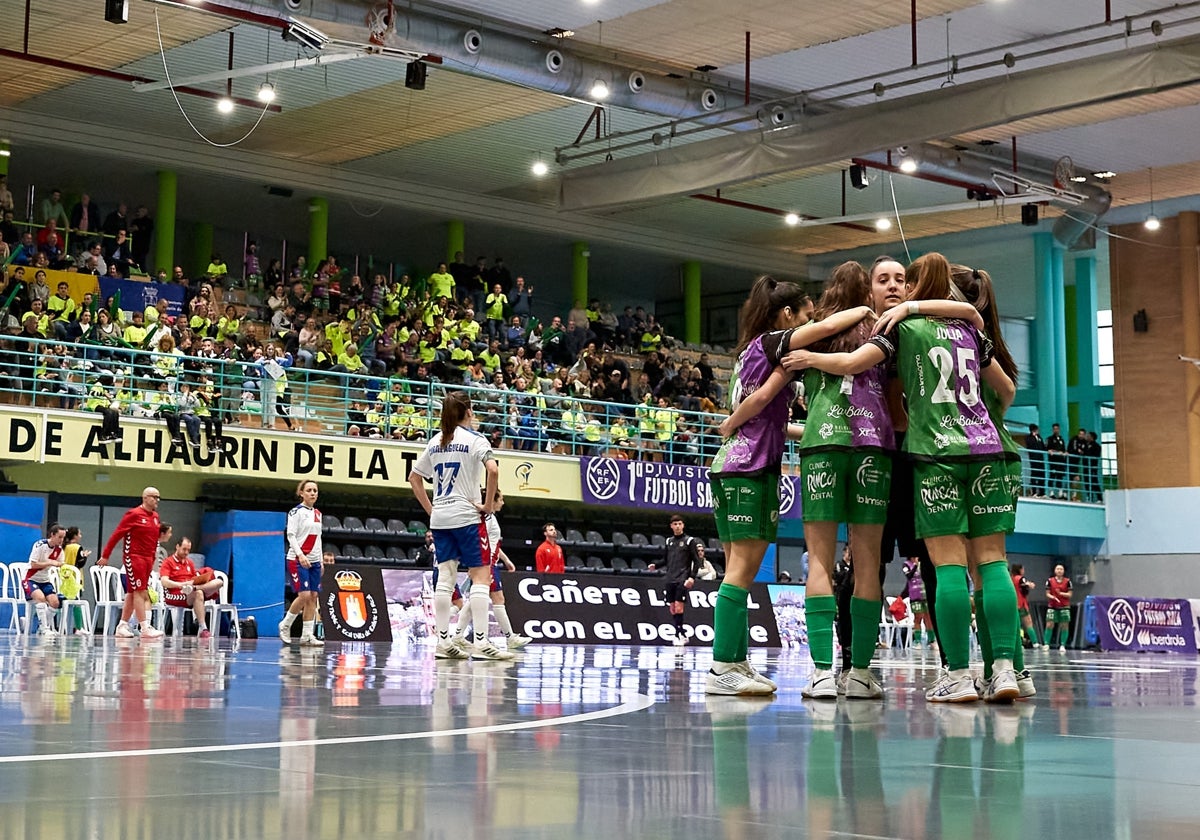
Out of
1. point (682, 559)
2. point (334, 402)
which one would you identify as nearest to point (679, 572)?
point (682, 559)

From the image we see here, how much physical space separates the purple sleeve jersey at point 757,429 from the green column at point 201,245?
2817 cm

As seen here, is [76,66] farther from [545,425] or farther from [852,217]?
[852,217]

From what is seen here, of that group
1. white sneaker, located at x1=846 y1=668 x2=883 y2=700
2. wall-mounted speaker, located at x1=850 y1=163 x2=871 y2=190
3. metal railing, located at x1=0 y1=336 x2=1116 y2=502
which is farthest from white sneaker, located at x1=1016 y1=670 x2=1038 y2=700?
wall-mounted speaker, located at x1=850 y1=163 x2=871 y2=190

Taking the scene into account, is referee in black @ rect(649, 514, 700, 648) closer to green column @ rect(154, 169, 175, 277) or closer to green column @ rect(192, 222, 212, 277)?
green column @ rect(154, 169, 175, 277)

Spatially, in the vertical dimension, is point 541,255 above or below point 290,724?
above

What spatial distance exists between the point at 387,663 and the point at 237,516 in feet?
47.1

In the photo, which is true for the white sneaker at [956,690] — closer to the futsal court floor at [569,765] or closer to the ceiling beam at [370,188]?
the futsal court floor at [569,765]

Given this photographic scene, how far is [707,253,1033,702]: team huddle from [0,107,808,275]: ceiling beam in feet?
78.7

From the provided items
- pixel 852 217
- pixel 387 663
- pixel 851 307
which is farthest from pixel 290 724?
pixel 852 217

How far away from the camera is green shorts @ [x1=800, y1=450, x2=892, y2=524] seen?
649 cm

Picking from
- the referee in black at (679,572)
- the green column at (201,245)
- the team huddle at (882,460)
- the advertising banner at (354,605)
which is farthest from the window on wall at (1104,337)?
the team huddle at (882,460)

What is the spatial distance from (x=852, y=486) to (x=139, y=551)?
40.7ft

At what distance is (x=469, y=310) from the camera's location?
30281mm

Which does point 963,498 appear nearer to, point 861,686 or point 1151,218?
point 861,686
